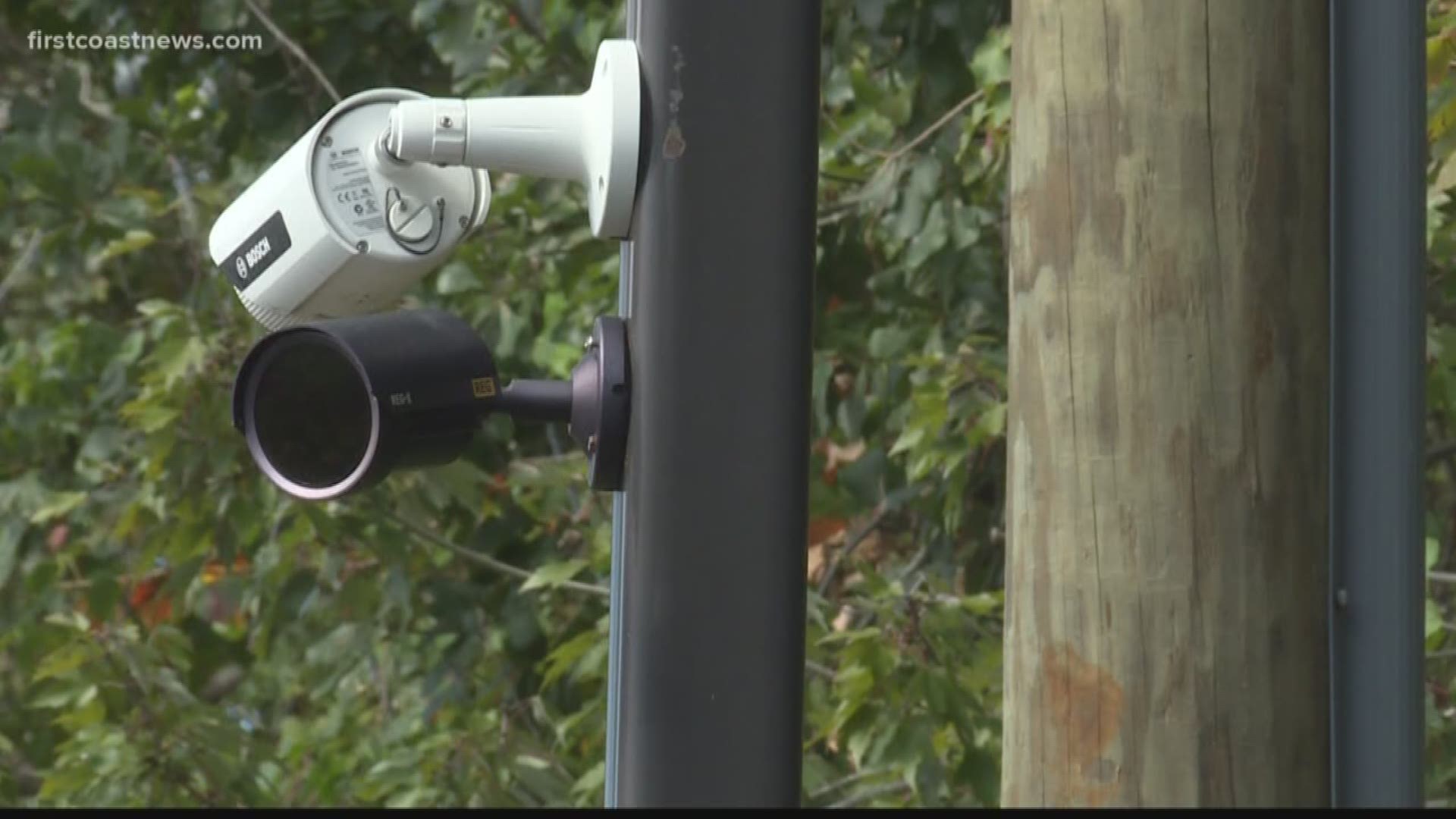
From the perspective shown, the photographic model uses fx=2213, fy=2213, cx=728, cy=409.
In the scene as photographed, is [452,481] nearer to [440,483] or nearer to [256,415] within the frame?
[440,483]

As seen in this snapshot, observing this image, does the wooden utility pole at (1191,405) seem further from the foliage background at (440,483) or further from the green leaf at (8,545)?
the green leaf at (8,545)

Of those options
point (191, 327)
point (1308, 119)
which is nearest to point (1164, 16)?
point (1308, 119)

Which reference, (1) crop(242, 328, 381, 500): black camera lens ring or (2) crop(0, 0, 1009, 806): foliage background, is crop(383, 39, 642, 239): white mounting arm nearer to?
(1) crop(242, 328, 381, 500): black camera lens ring

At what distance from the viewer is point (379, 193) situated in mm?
1693

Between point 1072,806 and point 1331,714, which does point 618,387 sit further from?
point 1331,714

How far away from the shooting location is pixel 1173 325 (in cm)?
171

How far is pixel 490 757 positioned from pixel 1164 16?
295 centimetres

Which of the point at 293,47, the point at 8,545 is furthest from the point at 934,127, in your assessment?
the point at 8,545

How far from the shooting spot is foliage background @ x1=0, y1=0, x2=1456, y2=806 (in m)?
4.09

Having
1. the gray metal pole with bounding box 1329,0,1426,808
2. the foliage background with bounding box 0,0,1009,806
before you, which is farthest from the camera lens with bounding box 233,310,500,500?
the foliage background with bounding box 0,0,1009,806

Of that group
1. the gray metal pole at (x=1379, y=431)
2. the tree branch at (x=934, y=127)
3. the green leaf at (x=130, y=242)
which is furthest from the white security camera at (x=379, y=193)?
the green leaf at (x=130, y=242)

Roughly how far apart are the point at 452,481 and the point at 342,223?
2978 mm

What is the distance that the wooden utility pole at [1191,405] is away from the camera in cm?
171

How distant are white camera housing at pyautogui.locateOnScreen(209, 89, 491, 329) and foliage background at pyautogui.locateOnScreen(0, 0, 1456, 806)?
2.16 m
